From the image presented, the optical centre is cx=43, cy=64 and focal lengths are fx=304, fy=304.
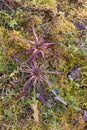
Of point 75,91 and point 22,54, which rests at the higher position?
point 22,54

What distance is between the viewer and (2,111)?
2117mm

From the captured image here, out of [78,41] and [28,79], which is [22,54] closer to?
[28,79]

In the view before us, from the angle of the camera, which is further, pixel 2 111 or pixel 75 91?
pixel 75 91

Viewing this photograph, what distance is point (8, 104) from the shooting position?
2.14 meters


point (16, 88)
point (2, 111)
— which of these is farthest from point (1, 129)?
point (16, 88)

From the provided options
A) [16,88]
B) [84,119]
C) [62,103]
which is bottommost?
[84,119]

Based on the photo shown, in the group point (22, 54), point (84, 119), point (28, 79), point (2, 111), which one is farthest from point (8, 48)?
point (84, 119)

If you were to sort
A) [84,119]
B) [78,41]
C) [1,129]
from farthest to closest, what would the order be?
1. [78,41]
2. [84,119]
3. [1,129]

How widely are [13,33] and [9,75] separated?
33 centimetres

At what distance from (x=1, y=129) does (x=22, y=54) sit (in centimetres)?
56

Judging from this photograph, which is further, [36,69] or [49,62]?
[49,62]

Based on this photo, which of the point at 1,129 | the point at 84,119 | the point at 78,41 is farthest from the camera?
the point at 78,41

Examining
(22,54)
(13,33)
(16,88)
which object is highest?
(13,33)

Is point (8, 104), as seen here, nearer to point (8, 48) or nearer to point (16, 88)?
point (16, 88)
